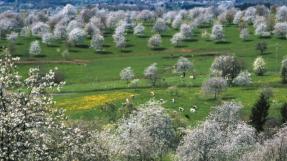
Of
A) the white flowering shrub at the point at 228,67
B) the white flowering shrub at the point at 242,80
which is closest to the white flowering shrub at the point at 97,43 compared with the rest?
the white flowering shrub at the point at 228,67

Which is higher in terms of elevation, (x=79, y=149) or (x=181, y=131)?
(x=79, y=149)

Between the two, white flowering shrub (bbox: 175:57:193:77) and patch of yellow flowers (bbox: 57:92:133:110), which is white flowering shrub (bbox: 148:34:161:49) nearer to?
Answer: white flowering shrub (bbox: 175:57:193:77)

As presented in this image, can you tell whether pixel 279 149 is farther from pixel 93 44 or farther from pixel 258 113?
pixel 93 44

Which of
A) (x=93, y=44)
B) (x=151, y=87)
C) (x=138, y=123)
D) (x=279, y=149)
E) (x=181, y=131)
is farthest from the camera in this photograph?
(x=93, y=44)

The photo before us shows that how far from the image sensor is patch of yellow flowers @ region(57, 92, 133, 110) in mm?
95000

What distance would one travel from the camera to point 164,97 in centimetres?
9881

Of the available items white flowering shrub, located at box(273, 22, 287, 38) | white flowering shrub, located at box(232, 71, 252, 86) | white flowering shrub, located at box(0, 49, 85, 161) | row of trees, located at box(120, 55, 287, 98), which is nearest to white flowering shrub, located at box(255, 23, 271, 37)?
white flowering shrub, located at box(273, 22, 287, 38)

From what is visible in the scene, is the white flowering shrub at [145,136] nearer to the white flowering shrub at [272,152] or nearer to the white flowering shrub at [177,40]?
the white flowering shrub at [272,152]

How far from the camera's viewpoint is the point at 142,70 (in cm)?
13875

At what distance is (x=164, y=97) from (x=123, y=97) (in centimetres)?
714

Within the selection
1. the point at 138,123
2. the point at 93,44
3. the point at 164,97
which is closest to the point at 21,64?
the point at 93,44

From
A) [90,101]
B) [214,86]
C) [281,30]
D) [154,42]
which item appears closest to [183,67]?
[214,86]

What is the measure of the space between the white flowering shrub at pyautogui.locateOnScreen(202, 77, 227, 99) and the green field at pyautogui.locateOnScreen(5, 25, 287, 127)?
130 cm

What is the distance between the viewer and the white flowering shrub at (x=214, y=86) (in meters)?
96.5
